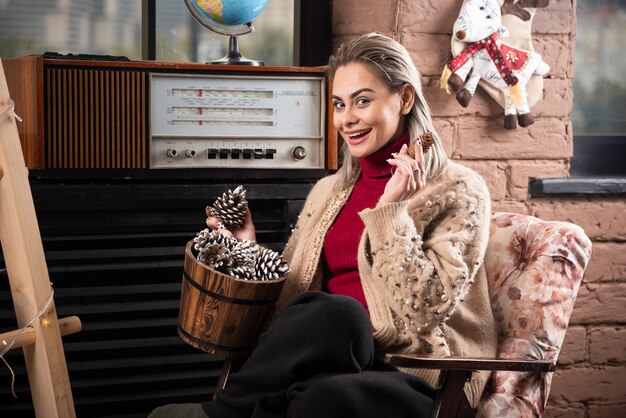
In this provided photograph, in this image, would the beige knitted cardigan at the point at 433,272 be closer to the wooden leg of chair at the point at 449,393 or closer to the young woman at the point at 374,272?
the young woman at the point at 374,272

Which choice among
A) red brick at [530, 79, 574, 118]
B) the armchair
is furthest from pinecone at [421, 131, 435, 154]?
red brick at [530, 79, 574, 118]

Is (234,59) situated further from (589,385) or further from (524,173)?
(589,385)

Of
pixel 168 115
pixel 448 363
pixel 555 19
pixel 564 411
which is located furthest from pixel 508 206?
pixel 448 363

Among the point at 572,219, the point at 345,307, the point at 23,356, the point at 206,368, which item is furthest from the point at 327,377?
the point at 572,219

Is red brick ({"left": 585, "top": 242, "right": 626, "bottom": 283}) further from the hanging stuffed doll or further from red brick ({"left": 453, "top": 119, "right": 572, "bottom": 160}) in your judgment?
the hanging stuffed doll

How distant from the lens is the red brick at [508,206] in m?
2.48

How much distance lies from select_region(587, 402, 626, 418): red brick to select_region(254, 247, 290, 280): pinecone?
1318 mm

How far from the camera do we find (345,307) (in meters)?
1.53

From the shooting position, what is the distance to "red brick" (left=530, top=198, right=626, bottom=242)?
2.57 metres

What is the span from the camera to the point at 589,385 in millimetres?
2641

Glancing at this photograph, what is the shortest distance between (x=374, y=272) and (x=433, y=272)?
0.11 metres

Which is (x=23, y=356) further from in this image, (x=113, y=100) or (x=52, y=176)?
(x=113, y=100)

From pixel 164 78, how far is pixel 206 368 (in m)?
0.65

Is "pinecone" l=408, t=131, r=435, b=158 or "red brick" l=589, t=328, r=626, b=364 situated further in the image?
"red brick" l=589, t=328, r=626, b=364
